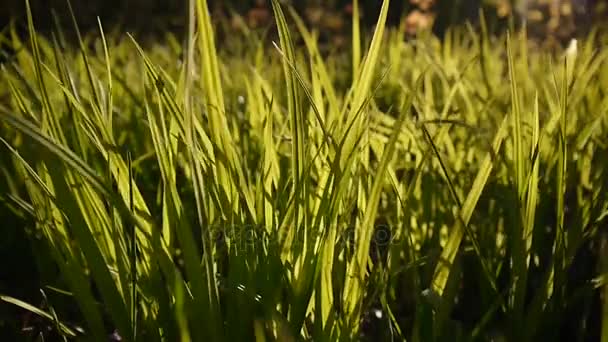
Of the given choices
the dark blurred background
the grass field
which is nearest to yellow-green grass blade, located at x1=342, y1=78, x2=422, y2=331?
the grass field

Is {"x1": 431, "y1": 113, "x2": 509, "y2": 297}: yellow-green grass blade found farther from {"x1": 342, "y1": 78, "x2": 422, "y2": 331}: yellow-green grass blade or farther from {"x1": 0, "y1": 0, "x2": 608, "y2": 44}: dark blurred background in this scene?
{"x1": 0, "y1": 0, "x2": 608, "y2": 44}: dark blurred background

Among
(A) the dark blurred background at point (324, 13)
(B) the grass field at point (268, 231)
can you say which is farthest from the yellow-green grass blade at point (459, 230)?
(A) the dark blurred background at point (324, 13)

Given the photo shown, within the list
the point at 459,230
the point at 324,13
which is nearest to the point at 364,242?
the point at 459,230

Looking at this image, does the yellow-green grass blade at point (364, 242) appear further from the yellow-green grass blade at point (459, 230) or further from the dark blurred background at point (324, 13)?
the dark blurred background at point (324, 13)

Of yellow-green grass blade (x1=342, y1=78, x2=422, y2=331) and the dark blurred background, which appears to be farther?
the dark blurred background

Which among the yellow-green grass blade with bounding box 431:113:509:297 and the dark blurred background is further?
the dark blurred background

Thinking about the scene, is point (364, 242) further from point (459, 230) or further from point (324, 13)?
point (324, 13)

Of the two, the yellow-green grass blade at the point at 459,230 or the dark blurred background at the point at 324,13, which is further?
the dark blurred background at the point at 324,13

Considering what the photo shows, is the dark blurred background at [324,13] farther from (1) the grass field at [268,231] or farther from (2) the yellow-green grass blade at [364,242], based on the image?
(2) the yellow-green grass blade at [364,242]

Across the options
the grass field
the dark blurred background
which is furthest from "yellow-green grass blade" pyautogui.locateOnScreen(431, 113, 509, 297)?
the dark blurred background

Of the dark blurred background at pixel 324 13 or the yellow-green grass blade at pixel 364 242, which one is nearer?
the yellow-green grass blade at pixel 364 242

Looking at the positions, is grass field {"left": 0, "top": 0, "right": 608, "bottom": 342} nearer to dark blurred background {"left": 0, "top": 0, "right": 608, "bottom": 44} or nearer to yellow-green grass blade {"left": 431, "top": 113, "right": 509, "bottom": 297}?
yellow-green grass blade {"left": 431, "top": 113, "right": 509, "bottom": 297}

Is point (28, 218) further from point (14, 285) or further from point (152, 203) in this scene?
point (152, 203)
